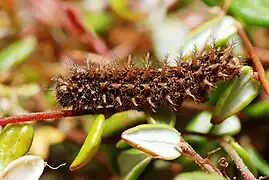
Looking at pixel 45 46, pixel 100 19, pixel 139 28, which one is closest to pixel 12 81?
pixel 45 46

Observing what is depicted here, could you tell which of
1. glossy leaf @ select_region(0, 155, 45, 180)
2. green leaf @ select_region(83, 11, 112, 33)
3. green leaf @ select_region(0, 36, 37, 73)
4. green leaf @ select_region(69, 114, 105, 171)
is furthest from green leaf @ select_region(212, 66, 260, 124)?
green leaf @ select_region(83, 11, 112, 33)

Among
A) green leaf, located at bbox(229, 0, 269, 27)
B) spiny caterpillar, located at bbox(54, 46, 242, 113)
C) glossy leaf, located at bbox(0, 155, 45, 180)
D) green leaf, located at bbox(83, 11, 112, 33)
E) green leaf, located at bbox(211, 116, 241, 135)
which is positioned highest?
green leaf, located at bbox(229, 0, 269, 27)

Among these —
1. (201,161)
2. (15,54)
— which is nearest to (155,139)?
(201,161)

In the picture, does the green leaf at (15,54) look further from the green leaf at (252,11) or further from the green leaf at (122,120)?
the green leaf at (252,11)

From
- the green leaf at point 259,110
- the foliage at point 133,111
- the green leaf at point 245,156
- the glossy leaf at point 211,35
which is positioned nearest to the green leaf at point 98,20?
the foliage at point 133,111

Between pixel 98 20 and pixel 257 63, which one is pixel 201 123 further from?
pixel 98 20

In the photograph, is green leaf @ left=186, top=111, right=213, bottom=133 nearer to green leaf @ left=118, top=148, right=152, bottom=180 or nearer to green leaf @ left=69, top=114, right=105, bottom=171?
green leaf @ left=118, top=148, right=152, bottom=180
